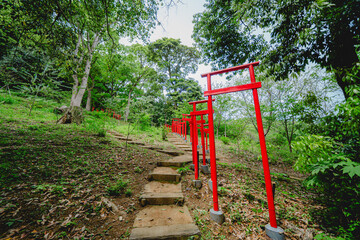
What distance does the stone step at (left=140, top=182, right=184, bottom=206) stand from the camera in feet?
7.59

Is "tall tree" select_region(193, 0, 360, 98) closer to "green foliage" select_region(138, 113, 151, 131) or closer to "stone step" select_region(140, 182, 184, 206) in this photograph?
"stone step" select_region(140, 182, 184, 206)

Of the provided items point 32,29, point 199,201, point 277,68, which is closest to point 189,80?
point 277,68

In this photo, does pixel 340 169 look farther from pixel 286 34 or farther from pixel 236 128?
pixel 236 128

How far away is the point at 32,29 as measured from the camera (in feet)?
10.2

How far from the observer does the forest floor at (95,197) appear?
5.51 feet

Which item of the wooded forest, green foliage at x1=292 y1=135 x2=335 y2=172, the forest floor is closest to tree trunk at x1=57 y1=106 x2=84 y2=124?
the wooded forest

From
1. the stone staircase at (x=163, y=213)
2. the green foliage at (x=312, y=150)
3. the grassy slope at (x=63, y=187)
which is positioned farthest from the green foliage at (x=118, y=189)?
the green foliage at (x=312, y=150)

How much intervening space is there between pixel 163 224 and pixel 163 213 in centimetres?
24

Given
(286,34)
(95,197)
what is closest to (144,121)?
(95,197)

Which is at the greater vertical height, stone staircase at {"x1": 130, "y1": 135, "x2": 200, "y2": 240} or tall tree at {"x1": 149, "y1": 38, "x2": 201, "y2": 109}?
tall tree at {"x1": 149, "y1": 38, "x2": 201, "y2": 109}

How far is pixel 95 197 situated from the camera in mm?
2209

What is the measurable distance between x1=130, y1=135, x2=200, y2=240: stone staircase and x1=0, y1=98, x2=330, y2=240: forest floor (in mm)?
157

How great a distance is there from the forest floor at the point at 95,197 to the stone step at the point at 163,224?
15 centimetres

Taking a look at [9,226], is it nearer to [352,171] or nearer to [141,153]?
[141,153]
